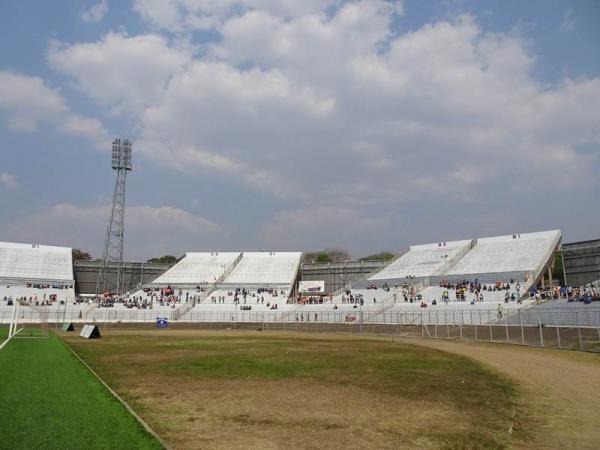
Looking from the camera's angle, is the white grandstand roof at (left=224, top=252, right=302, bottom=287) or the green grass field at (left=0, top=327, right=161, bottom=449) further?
the white grandstand roof at (left=224, top=252, right=302, bottom=287)

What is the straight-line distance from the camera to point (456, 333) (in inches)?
1511

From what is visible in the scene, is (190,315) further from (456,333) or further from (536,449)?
(536,449)

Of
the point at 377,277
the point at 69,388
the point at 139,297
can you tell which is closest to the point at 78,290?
the point at 139,297

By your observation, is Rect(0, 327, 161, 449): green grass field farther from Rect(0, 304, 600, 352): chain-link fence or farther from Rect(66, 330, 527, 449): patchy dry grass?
Rect(0, 304, 600, 352): chain-link fence

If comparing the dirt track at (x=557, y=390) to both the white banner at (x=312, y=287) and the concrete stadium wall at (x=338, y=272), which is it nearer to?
the white banner at (x=312, y=287)

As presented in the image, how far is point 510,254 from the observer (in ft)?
225

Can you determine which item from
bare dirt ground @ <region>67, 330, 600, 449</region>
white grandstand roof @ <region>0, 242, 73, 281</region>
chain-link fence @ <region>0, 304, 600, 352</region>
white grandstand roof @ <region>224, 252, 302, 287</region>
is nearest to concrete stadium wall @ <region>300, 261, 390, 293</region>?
white grandstand roof @ <region>224, 252, 302, 287</region>

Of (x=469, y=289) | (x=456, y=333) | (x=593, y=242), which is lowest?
(x=456, y=333)

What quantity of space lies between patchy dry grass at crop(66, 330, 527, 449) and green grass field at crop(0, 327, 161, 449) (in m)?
0.63

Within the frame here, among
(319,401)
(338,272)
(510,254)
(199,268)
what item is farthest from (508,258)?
(319,401)

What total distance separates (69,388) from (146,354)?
11.2 meters

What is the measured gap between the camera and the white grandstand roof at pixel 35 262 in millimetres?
77188

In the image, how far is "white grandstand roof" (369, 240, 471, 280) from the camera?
239 feet

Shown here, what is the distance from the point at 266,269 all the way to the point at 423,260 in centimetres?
2802
